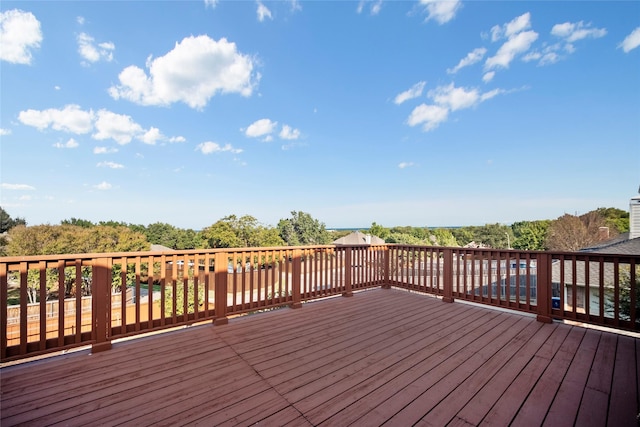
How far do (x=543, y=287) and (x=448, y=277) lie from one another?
116 cm

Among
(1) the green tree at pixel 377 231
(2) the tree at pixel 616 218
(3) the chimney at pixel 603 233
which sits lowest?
(1) the green tree at pixel 377 231

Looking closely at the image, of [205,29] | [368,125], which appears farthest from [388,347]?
[368,125]

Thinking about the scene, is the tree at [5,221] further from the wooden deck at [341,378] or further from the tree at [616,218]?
the tree at [616,218]

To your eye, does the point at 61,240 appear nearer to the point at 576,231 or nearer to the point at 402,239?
the point at 402,239

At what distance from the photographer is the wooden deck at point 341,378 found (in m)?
1.46

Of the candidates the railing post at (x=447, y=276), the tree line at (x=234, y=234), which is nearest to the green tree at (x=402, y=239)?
the tree line at (x=234, y=234)

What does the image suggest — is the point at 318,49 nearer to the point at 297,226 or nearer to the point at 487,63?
the point at 487,63

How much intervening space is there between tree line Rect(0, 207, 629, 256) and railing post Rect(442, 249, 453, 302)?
1513 centimetres

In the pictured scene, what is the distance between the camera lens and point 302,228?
43875mm

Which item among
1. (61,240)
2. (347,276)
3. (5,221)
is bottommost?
(61,240)

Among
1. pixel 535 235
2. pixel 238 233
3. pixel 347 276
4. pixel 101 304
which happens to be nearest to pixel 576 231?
pixel 535 235

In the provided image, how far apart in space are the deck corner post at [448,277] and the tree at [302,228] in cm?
3908

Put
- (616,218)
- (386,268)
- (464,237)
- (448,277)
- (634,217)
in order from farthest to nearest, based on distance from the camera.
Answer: (464,237) → (616,218) → (634,217) → (386,268) → (448,277)

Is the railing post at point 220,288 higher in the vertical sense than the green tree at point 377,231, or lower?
higher
